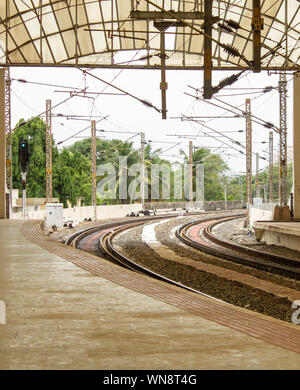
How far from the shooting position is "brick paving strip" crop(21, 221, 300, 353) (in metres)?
5.83

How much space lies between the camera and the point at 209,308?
7273 mm

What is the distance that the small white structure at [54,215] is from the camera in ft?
103

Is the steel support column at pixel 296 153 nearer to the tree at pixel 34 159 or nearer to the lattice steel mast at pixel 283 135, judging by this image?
the lattice steel mast at pixel 283 135

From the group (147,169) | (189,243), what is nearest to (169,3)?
(189,243)

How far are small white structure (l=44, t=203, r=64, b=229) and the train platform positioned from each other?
21.5m

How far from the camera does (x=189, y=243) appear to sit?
79.8 ft

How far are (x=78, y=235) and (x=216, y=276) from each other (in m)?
14.7

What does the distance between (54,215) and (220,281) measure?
1995 centimetres

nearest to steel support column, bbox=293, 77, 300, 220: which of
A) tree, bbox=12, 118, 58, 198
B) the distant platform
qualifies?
the distant platform

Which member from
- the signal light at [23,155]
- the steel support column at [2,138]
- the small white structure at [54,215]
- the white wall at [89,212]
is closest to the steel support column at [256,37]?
the steel support column at [2,138]

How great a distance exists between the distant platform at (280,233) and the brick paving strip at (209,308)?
33.8 feet

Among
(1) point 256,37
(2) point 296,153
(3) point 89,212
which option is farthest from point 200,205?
(1) point 256,37
